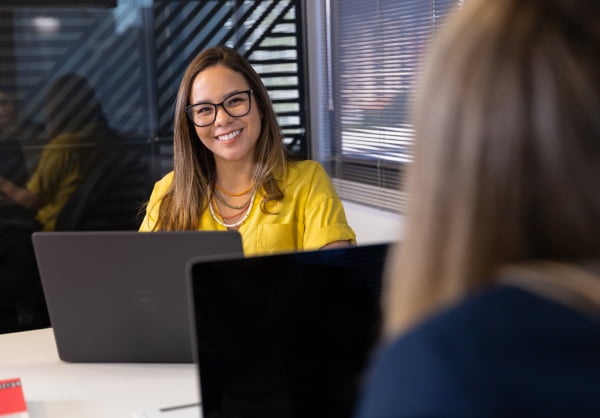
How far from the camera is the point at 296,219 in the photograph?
2.23 m

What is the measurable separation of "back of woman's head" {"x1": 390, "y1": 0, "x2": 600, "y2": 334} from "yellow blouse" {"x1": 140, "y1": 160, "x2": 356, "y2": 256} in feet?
5.11

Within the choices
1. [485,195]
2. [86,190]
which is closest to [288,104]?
[86,190]

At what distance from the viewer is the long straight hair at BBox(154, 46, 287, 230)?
2.18 meters

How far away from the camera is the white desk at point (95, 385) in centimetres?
141

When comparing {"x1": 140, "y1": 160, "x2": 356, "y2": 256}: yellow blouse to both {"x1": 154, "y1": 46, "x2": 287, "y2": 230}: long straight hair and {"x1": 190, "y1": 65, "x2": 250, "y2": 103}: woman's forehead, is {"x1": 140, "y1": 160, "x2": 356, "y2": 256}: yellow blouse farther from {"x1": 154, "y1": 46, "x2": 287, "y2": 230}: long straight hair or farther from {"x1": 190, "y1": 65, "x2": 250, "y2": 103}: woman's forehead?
{"x1": 190, "y1": 65, "x2": 250, "y2": 103}: woman's forehead

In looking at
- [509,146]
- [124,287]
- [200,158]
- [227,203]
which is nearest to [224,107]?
[200,158]

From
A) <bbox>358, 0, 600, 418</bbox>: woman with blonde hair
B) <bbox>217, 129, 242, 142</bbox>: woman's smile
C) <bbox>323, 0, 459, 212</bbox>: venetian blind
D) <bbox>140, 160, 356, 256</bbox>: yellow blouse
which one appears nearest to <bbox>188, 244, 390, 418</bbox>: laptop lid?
<bbox>358, 0, 600, 418</bbox>: woman with blonde hair

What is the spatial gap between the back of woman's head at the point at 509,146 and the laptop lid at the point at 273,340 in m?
0.41

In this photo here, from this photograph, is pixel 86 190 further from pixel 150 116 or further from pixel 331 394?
pixel 331 394

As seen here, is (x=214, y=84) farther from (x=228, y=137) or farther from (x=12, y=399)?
(x=12, y=399)

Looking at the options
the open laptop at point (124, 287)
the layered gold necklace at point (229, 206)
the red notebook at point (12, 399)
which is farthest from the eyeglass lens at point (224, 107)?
the red notebook at point (12, 399)

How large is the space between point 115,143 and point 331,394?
9.60ft

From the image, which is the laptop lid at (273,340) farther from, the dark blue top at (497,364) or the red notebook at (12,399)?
the red notebook at (12,399)

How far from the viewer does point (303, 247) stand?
2.20 metres
